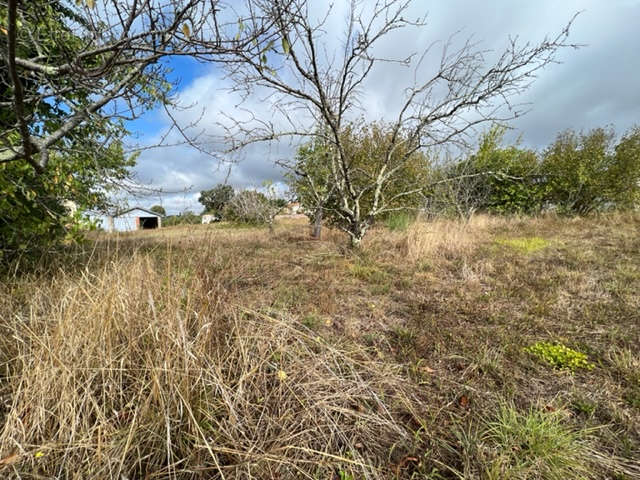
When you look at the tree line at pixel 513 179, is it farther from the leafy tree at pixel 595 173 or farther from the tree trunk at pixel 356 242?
the tree trunk at pixel 356 242

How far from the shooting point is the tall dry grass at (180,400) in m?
1.01

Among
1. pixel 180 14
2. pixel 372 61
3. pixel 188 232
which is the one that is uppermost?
pixel 372 61

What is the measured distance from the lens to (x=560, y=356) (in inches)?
73.4

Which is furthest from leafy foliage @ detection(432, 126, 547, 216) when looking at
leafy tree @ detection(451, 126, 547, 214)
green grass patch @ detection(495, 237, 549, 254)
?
green grass patch @ detection(495, 237, 549, 254)

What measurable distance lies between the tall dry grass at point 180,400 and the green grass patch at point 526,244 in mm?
5141

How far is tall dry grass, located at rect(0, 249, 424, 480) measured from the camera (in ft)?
3.32

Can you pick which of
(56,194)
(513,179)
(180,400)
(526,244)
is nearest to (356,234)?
(526,244)

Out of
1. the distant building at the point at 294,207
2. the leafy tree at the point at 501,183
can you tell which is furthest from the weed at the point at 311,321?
the leafy tree at the point at 501,183

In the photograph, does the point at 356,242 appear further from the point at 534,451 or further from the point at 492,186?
the point at 492,186

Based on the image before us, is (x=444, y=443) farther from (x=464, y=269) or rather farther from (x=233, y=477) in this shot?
(x=464, y=269)

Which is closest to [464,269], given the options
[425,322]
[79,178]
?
[425,322]

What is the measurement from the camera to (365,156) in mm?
9023

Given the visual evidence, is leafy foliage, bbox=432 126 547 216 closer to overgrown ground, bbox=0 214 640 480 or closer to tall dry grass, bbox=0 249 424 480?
overgrown ground, bbox=0 214 640 480

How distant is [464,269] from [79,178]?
570 cm
